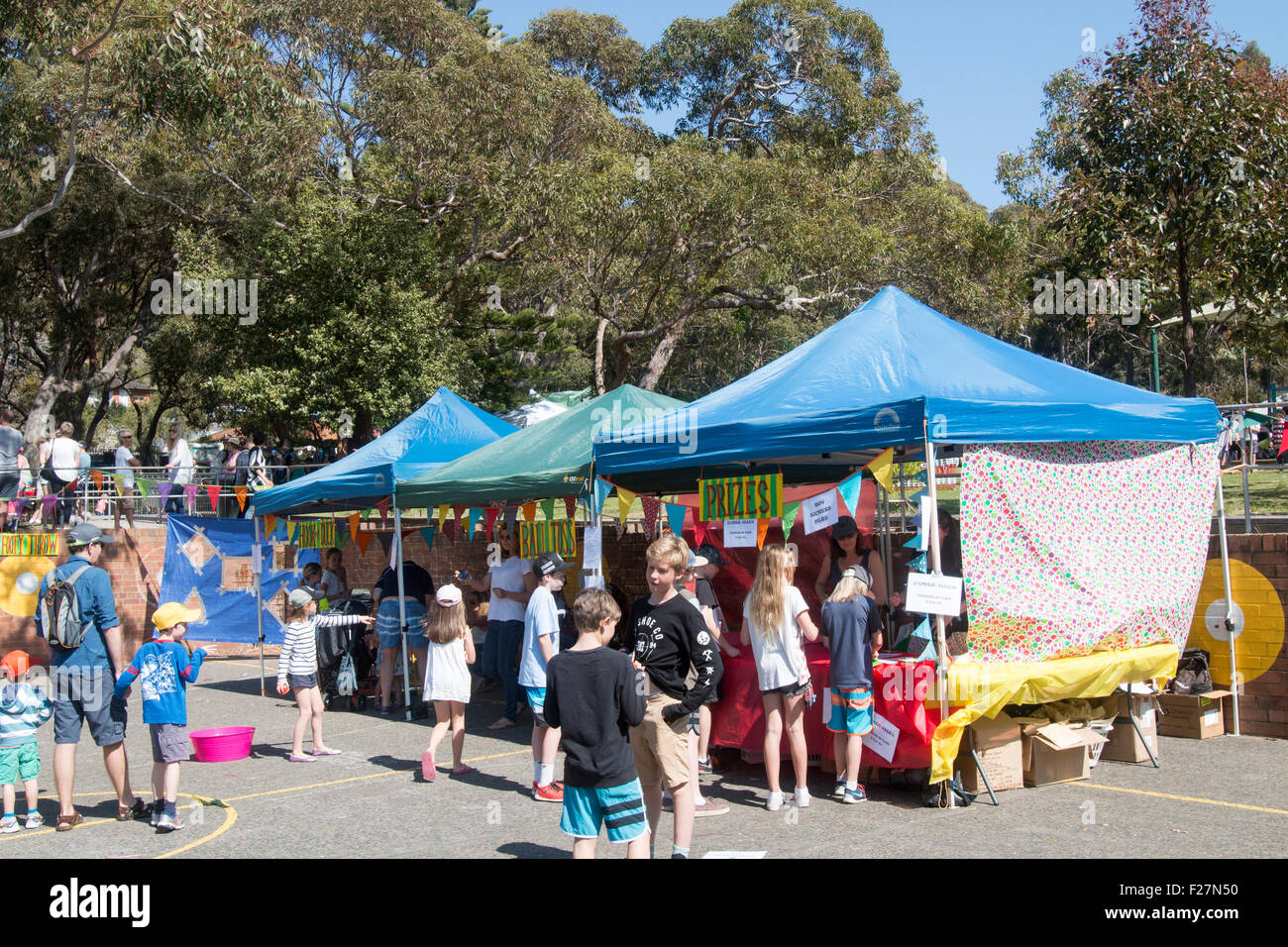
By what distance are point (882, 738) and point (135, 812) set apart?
5.04 meters

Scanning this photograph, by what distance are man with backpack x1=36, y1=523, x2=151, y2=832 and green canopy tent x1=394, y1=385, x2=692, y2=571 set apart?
11.8ft

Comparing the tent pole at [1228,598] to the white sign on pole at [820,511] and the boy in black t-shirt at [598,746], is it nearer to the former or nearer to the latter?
the white sign on pole at [820,511]

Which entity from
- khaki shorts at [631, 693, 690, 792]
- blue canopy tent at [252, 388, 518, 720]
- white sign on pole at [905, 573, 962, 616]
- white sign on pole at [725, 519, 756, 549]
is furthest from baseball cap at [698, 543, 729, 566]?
blue canopy tent at [252, 388, 518, 720]

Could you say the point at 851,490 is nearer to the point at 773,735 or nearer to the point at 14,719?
the point at 773,735

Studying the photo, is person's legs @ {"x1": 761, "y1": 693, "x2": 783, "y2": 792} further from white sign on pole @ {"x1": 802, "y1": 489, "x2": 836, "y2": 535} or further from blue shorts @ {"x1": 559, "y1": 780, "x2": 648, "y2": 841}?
blue shorts @ {"x1": 559, "y1": 780, "x2": 648, "y2": 841}

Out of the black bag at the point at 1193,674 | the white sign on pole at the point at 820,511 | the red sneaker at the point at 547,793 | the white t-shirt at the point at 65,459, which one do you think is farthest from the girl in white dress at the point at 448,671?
the white t-shirt at the point at 65,459

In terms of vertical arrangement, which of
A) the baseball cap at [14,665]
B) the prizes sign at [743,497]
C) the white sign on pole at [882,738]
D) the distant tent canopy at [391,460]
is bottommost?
the white sign on pole at [882,738]

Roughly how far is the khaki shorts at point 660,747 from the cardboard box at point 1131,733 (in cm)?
416

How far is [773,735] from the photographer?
271 inches

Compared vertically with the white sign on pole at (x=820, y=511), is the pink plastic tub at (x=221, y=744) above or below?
below

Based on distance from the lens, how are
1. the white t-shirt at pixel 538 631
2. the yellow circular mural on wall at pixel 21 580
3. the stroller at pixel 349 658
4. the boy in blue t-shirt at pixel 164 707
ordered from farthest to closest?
the yellow circular mural on wall at pixel 21 580 → the stroller at pixel 349 658 → the white t-shirt at pixel 538 631 → the boy in blue t-shirt at pixel 164 707

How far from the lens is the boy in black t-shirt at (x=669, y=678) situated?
5.34 m

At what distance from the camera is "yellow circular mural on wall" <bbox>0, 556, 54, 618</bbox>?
1584cm

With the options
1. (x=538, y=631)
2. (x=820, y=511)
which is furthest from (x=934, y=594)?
(x=538, y=631)
